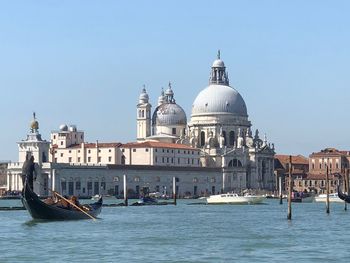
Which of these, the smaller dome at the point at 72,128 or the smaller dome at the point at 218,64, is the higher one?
the smaller dome at the point at 218,64

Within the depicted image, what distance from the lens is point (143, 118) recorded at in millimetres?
133125

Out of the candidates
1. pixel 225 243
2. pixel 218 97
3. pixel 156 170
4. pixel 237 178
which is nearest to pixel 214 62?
pixel 218 97

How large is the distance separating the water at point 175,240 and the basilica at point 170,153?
5874 centimetres

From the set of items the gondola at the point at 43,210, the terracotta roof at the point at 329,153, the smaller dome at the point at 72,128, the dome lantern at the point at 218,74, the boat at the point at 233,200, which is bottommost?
the gondola at the point at 43,210

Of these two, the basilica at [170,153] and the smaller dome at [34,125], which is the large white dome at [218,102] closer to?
the basilica at [170,153]

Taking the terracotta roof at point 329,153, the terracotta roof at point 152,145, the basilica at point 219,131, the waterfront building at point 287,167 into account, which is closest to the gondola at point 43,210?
the terracotta roof at point 152,145

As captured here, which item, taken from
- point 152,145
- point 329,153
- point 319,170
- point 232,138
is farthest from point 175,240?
point 329,153

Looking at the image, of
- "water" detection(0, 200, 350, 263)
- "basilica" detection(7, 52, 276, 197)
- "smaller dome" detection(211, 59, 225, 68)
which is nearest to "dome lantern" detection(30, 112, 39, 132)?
"basilica" detection(7, 52, 276, 197)

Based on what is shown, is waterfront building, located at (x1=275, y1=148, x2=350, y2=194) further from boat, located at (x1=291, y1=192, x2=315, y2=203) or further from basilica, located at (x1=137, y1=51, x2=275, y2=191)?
boat, located at (x1=291, y1=192, x2=315, y2=203)

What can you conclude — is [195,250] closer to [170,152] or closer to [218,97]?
[170,152]

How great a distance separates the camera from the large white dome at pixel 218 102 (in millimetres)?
130375

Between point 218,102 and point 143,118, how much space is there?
8.65m

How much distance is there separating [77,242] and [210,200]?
162 feet

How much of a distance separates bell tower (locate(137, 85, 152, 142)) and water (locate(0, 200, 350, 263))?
80.9m
